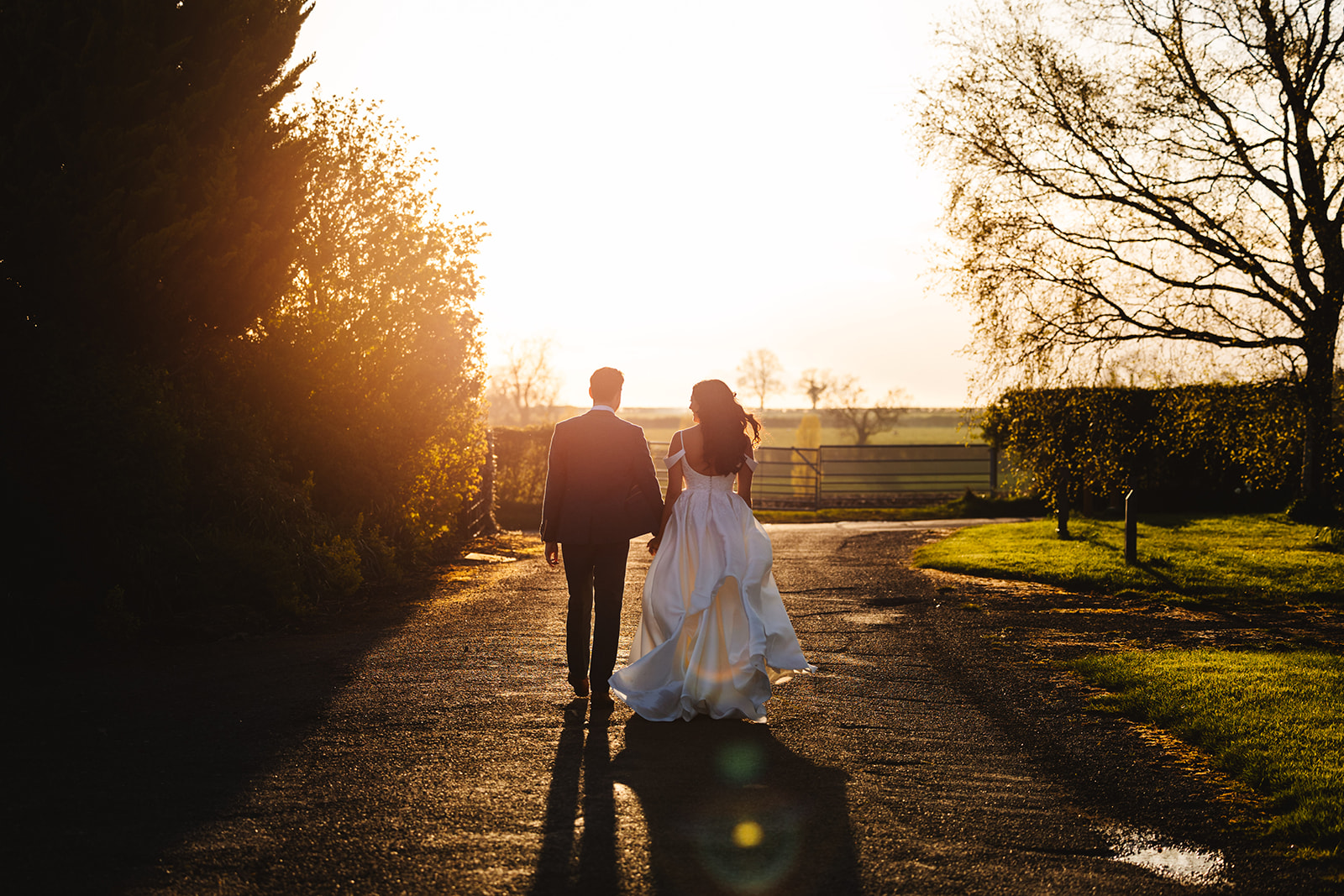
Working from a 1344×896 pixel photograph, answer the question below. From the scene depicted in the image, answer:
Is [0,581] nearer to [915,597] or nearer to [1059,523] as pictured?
Result: [915,597]

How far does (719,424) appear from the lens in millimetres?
6621

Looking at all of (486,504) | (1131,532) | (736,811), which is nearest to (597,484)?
(736,811)

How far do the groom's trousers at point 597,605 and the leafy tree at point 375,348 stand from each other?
6785 mm

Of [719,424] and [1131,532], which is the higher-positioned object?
[719,424]

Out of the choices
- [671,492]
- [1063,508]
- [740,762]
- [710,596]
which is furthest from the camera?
[1063,508]

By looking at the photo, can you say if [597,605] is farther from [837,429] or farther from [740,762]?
[837,429]

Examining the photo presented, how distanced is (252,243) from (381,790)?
8.05 meters

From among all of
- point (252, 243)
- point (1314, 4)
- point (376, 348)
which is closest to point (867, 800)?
point (252, 243)

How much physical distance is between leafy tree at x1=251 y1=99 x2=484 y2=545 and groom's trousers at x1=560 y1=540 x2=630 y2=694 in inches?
267

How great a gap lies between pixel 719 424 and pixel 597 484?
852 millimetres

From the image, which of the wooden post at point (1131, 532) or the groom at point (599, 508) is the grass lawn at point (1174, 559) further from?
the groom at point (599, 508)

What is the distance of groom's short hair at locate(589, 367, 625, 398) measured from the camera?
6613 mm

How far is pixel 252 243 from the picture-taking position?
36.8 ft

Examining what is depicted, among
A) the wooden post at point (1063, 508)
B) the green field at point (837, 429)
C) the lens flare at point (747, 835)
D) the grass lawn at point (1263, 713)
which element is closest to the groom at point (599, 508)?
the lens flare at point (747, 835)
